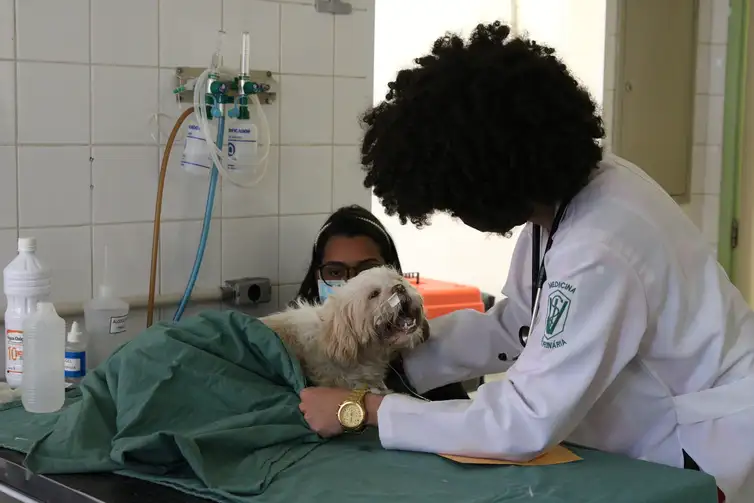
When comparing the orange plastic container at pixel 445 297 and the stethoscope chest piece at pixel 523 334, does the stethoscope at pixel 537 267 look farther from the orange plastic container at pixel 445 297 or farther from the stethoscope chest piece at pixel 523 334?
the orange plastic container at pixel 445 297

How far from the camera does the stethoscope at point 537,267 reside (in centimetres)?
158

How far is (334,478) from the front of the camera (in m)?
1.43

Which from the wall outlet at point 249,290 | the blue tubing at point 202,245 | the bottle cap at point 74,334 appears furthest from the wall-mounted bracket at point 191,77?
the bottle cap at point 74,334

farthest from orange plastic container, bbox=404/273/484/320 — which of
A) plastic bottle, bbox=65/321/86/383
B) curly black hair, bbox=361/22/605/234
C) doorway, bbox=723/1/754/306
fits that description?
doorway, bbox=723/1/754/306

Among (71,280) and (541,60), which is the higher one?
(541,60)

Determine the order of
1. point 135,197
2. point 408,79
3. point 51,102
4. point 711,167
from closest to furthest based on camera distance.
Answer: point 408,79, point 51,102, point 135,197, point 711,167

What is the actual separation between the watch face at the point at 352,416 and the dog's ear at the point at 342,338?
0.77 ft

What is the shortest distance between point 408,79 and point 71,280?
43.5 inches

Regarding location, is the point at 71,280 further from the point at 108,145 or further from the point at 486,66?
the point at 486,66

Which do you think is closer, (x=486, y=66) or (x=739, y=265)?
(x=486, y=66)

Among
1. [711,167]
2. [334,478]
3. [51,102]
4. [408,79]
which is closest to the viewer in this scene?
[334,478]

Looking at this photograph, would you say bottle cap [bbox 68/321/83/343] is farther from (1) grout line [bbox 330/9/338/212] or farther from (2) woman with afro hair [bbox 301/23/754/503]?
(1) grout line [bbox 330/9/338/212]

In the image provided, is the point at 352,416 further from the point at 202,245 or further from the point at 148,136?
the point at 148,136

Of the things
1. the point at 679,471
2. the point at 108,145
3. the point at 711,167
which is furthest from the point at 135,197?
the point at 711,167
